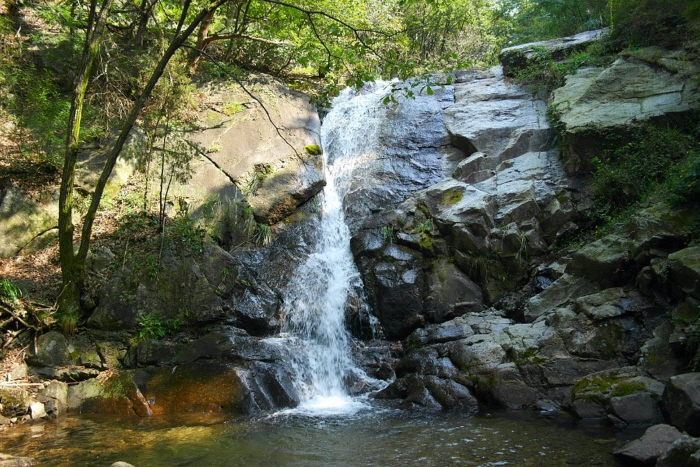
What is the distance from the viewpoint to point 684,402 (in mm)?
4793

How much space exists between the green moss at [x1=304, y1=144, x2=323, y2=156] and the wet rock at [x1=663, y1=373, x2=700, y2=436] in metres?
→ 9.23

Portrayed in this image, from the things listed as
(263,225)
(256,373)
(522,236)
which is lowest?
(256,373)

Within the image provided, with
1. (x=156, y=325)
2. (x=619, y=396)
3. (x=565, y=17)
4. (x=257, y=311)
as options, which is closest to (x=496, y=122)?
(x=565, y=17)

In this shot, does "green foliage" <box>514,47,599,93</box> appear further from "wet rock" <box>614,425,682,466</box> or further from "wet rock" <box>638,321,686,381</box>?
"wet rock" <box>614,425,682,466</box>

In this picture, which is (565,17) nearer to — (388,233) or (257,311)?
(388,233)

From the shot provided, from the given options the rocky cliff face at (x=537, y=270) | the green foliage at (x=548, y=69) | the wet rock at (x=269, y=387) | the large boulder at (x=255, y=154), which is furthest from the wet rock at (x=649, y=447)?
the green foliage at (x=548, y=69)

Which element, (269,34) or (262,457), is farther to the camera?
(269,34)

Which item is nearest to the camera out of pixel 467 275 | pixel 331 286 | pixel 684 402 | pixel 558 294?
pixel 684 402

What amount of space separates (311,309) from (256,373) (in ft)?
7.40

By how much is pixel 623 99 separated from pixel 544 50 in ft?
13.2

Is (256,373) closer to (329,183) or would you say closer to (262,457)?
(262,457)

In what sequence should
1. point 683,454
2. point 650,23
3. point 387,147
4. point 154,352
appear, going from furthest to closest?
point 387,147
point 650,23
point 154,352
point 683,454

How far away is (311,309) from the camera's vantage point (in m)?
9.15

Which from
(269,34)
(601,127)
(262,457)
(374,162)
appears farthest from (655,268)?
(269,34)
